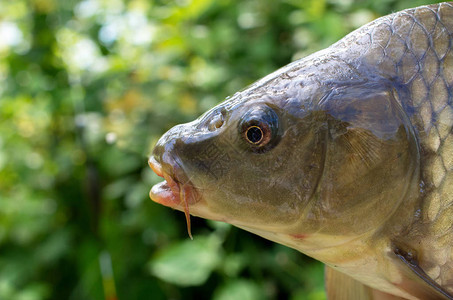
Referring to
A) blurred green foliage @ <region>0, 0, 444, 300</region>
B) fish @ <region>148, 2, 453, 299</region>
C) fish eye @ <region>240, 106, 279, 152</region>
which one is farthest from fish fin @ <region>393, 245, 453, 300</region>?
blurred green foliage @ <region>0, 0, 444, 300</region>

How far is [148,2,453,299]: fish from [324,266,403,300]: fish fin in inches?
3.1

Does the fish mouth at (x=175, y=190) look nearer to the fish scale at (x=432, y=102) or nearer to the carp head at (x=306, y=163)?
the carp head at (x=306, y=163)

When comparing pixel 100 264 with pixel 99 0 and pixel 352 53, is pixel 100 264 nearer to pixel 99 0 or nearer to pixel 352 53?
pixel 99 0

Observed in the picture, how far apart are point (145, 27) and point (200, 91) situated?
1.83 feet

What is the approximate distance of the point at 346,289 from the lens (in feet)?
2.90

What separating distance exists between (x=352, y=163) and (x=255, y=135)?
0.48ft

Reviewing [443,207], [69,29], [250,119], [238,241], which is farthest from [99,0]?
[443,207]

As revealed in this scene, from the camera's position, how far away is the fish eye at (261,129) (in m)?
0.77

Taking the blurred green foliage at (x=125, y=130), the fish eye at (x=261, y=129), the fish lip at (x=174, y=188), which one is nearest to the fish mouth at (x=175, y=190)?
the fish lip at (x=174, y=188)

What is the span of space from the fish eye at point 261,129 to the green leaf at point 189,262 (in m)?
1.13

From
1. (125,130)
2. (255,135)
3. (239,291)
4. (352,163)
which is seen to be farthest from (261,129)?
(125,130)

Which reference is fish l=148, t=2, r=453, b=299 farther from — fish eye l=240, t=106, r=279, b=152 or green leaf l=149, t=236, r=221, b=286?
green leaf l=149, t=236, r=221, b=286

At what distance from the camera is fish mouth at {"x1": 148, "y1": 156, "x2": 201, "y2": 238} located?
30.2 inches

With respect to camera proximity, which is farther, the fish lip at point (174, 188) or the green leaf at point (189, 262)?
the green leaf at point (189, 262)
